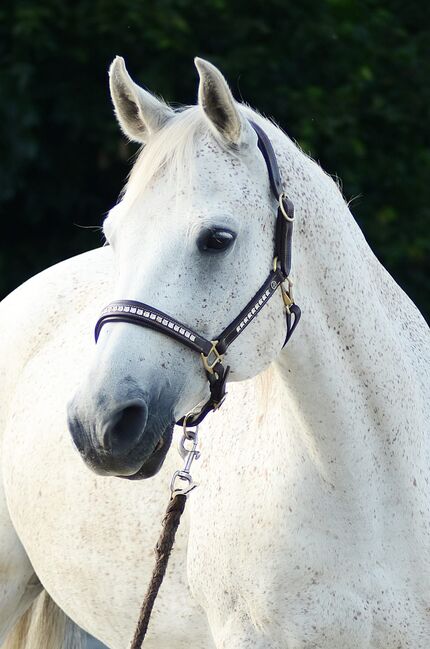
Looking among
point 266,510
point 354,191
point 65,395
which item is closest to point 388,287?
point 266,510

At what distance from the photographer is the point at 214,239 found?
2.60m

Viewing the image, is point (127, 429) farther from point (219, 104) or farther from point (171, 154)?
point (219, 104)

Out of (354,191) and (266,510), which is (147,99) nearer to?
(266,510)

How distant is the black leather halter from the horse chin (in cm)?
11

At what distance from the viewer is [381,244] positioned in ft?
28.8

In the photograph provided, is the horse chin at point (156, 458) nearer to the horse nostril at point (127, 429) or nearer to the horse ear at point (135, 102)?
the horse nostril at point (127, 429)

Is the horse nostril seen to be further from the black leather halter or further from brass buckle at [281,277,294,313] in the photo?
brass buckle at [281,277,294,313]

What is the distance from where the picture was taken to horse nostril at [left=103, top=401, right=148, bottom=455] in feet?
8.19

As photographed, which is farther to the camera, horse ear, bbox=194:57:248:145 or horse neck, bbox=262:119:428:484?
horse neck, bbox=262:119:428:484

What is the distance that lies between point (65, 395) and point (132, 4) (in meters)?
5.03

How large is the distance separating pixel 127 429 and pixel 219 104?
0.73 meters

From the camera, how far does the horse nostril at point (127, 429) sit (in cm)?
250

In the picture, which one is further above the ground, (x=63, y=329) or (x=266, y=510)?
(x=266, y=510)

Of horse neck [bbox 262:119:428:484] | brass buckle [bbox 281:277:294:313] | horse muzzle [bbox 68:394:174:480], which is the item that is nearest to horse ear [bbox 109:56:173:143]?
horse neck [bbox 262:119:428:484]
